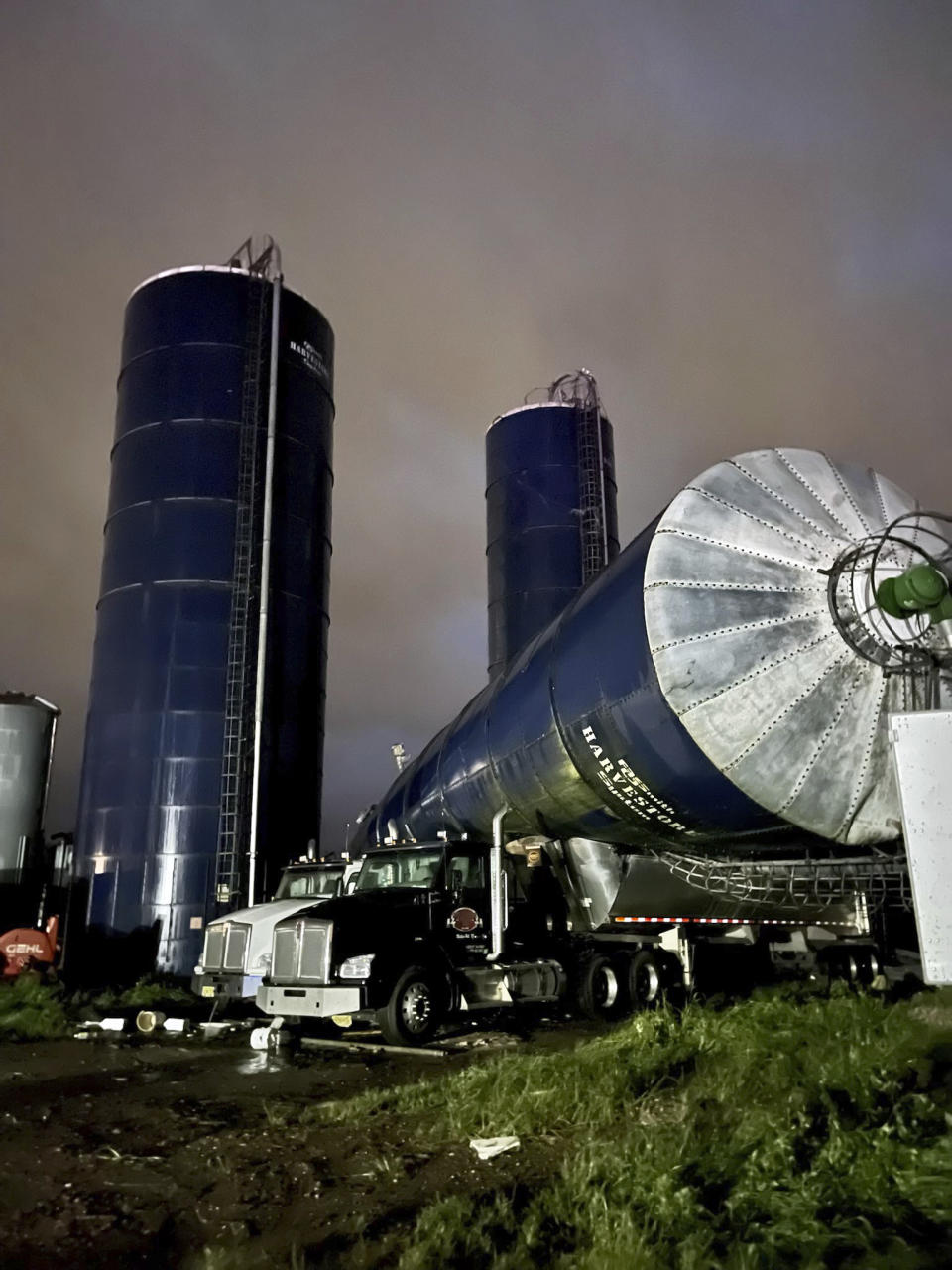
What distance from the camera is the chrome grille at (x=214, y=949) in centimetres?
1197

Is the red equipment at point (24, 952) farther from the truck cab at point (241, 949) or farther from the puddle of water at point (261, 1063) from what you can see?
the puddle of water at point (261, 1063)

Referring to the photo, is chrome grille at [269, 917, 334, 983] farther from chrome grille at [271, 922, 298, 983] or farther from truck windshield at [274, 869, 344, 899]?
truck windshield at [274, 869, 344, 899]

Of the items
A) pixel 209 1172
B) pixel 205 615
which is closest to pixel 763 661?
pixel 209 1172

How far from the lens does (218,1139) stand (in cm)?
621

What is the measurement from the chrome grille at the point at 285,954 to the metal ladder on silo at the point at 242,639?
27.7 ft

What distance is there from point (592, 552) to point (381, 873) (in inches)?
737

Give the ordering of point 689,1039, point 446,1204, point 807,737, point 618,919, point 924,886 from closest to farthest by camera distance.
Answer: point 446,1204 < point 924,886 < point 689,1039 < point 807,737 < point 618,919

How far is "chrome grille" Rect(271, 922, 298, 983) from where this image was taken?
32.0 ft

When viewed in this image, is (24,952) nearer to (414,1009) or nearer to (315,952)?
(315,952)

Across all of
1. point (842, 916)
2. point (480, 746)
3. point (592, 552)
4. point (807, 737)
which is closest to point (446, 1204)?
point (807, 737)

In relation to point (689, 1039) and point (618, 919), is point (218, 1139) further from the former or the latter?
point (618, 919)

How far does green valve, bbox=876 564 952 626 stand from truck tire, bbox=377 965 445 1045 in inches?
245

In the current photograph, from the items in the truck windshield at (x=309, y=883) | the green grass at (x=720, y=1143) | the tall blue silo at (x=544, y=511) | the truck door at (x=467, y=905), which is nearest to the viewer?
the green grass at (x=720, y=1143)

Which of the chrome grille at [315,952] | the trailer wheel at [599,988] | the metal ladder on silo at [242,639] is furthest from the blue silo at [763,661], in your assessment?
the metal ladder on silo at [242,639]
